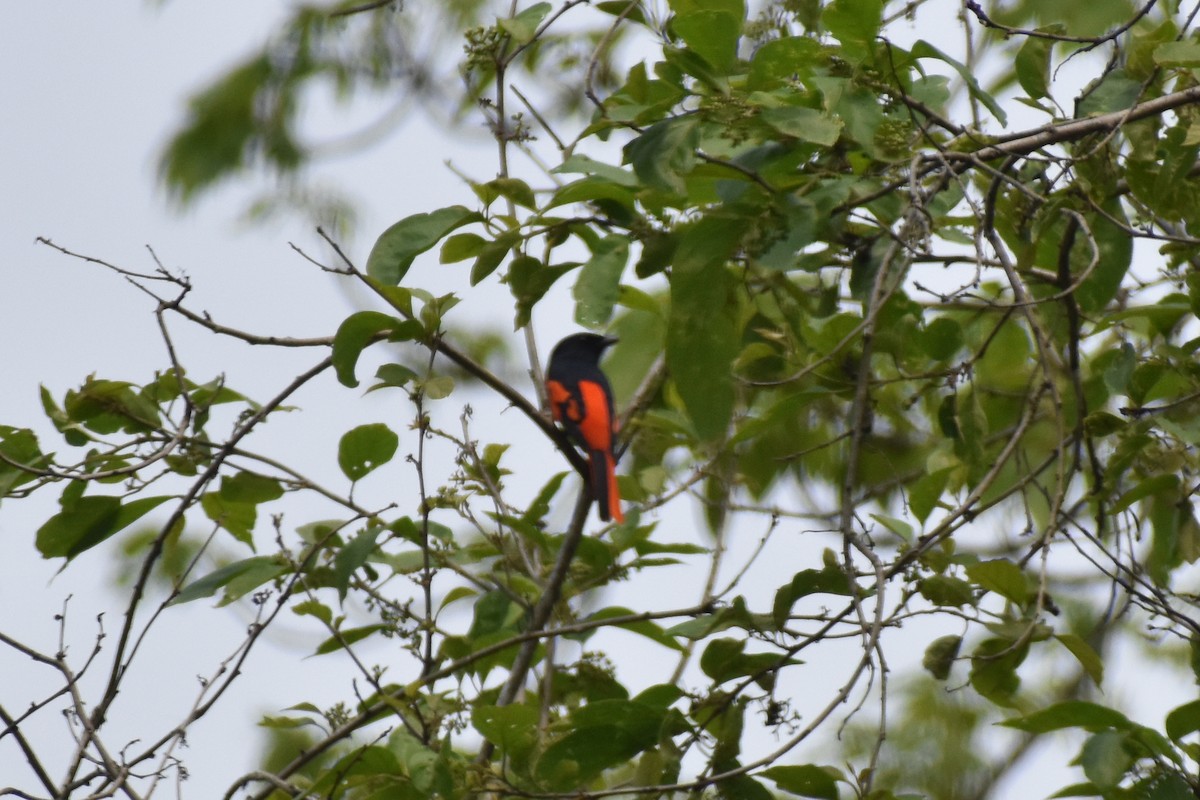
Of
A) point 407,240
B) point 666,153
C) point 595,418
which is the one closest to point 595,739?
point 407,240

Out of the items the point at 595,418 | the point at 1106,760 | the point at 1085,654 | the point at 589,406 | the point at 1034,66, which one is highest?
the point at 589,406

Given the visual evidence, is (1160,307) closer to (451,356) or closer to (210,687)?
(451,356)

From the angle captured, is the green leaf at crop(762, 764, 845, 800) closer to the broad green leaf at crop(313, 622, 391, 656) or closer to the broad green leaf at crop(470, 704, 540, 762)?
the broad green leaf at crop(470, 704, 540, 762)

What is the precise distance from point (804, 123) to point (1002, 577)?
93 cm

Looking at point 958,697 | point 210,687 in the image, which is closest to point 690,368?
point 210,687

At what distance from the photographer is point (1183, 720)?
2.38m

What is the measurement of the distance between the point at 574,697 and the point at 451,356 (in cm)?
132

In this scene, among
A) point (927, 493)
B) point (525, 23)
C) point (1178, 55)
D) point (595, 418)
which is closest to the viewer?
point (1178, 55)

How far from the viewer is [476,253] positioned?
260 cm

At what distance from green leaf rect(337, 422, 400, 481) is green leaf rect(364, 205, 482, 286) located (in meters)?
0.69

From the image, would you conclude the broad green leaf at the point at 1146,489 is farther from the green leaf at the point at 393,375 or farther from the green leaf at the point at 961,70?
the green leaf at the point at 393,375

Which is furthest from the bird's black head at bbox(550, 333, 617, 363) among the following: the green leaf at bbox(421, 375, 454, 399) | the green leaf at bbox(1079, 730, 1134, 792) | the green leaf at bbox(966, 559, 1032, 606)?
the green leaf at bbox(1079, 730, 1134, 792)

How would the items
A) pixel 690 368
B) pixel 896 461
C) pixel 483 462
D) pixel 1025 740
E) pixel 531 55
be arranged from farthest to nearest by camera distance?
pixel 896 461 < pixel 531 55 < pixel 1025 740 < pixel 483 462 < pixel 690 368

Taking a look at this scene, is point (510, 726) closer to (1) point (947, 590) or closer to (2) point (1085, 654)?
(1) point (947, 590)
